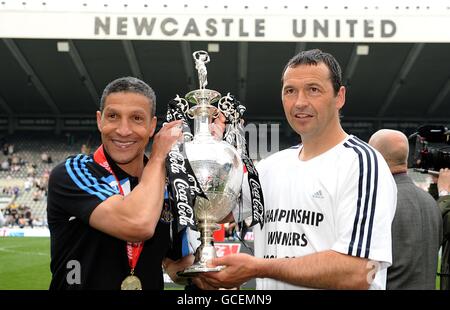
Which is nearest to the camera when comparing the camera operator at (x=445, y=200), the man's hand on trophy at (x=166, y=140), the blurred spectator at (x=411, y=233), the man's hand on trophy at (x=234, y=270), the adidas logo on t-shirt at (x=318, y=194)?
the man's hand on trophy at (x=234, y=270)

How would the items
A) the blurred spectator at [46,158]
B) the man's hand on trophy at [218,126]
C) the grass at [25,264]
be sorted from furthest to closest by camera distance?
the blurred spectator at [46,158] < the grass at [25,264] < the man's hand on trophy at [218,126]

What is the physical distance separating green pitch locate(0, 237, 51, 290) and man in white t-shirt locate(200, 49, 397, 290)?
746cm

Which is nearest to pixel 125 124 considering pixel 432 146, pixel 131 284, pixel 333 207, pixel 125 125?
pixel 125 125

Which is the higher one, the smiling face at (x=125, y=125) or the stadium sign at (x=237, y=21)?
the stadium sign at (x=237, y=21)

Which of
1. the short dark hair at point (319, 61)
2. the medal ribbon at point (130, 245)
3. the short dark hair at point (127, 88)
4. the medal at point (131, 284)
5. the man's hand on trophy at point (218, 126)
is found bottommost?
the medal at point (131, 284)

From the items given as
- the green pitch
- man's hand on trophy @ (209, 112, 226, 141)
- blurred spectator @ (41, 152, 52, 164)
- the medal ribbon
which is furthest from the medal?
blurred spectator @ (41, 152, 52, 164)

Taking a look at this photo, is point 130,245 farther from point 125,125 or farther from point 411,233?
point 411,233

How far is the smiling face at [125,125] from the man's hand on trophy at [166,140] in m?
0.09

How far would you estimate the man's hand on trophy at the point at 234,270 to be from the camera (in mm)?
1963

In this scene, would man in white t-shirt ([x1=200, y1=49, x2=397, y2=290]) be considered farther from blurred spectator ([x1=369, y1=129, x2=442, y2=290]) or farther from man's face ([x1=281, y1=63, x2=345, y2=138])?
blurred spectator ([x1=369, y1=129, x2=442, y2=290])

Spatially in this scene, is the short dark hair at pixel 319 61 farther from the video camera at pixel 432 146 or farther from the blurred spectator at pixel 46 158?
the blurred spectator at pixel 46 158

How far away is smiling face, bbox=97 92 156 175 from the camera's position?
2.28 meters

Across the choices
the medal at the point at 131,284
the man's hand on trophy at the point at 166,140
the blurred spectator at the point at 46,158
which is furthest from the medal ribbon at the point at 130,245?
the blurred spectator at the point at 46,158

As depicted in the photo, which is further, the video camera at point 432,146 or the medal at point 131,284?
the video camera at point 432,146
